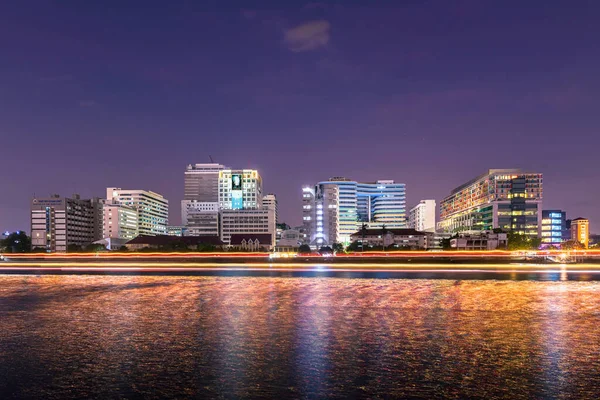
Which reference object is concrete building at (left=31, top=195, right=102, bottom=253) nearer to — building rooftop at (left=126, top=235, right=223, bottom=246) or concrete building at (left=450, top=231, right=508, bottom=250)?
building rooftop at (left=126, top=235, right=223, bottom=246)

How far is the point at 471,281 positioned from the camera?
95.8ft

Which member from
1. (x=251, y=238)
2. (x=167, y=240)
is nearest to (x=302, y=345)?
(x=251, y=238)

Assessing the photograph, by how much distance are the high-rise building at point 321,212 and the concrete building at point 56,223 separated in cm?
8833

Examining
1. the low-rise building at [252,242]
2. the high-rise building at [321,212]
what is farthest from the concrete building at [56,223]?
the high-rise building at [321,212]

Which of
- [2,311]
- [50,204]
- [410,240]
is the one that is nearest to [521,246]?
[410,240]

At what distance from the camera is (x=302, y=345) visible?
12.4 m

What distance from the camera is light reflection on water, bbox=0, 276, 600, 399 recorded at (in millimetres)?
8953

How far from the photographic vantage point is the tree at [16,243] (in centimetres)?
15000

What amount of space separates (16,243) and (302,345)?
550ft

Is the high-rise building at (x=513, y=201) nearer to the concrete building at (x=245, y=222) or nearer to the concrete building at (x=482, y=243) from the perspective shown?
the concrete building at (x=482, y=243)

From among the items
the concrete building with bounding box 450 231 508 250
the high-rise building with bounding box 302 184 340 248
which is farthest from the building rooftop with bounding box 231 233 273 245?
the high-rise building with bounding box 302 184 340 248

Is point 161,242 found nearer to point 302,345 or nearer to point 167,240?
point 167,240

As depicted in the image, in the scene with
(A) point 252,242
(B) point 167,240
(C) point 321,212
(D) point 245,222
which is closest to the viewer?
(A) point 252,242

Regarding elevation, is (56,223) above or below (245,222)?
above
